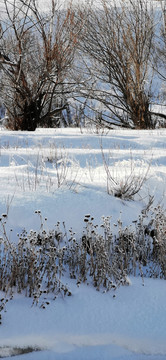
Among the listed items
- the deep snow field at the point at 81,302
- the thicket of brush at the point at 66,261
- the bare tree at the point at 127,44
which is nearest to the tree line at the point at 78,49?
the bare tree at the point at 127,44

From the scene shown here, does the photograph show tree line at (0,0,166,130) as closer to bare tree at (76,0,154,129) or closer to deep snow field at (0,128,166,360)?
bare tree at (76,0,154,129)

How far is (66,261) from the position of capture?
3.50 metres

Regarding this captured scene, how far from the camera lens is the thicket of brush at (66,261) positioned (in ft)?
9.72

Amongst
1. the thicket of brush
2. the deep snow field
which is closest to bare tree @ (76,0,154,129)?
the deep snow field

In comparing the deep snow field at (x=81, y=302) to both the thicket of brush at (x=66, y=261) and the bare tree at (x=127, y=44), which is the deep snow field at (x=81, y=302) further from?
the bare tree at (x=127, y=44)

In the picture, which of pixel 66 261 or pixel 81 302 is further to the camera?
pixel 66 261

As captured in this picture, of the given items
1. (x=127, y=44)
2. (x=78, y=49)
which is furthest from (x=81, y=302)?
(x=78, y=49)

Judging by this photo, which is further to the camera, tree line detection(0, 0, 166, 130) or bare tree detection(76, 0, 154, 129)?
bare tree detection(76, 0, 154, 129)

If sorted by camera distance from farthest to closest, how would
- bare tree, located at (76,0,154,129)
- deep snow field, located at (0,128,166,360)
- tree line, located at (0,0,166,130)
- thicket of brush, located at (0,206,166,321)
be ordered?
bare tree, located at (76,0,154,129) < tree line, located at (0,0,166,130) < thicket of brush, located at (0,206,166,321) < deep snow field, located at (0,128,166,360)

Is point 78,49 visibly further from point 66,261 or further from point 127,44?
point 66,261

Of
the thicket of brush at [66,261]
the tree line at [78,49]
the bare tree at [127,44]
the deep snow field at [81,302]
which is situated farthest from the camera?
the bare tree at [127,44]

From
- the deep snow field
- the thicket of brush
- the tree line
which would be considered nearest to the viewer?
the deep snow field

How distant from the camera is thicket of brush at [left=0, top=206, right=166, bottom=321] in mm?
2963

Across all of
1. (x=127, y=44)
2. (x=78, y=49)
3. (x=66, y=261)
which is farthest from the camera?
(x=78, y=49)
